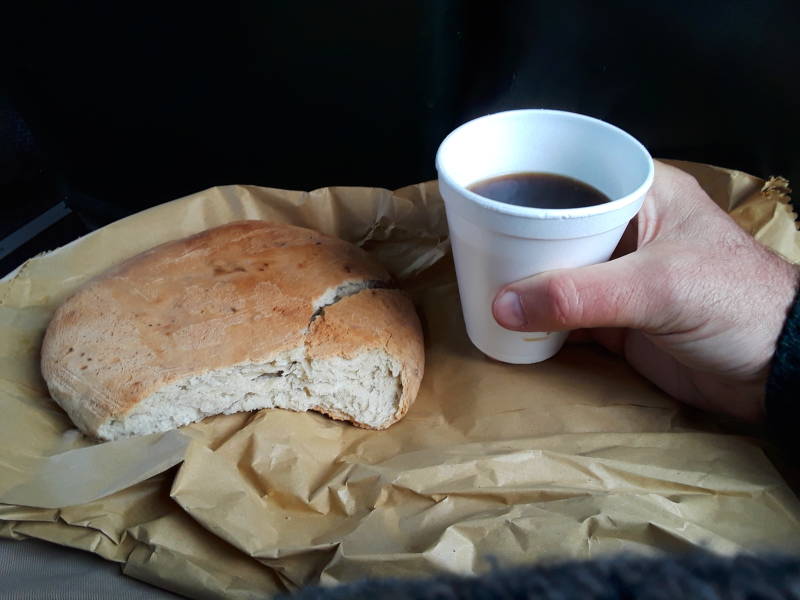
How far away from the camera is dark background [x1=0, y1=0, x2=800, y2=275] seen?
931 millimetres

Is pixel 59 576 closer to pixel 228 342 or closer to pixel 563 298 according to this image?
pixel 228 342

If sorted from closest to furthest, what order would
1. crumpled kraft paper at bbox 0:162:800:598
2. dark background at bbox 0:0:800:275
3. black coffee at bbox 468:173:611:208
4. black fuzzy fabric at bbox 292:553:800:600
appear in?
black fuzzy fabric at bbox 292:553:800:600
crumpled kraft paper at bbox 0:162:800:598
black coffee at bbox 468:173:611:208
dark background at bbox 0:0:800:275

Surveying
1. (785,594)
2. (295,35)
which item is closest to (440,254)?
(295,35)

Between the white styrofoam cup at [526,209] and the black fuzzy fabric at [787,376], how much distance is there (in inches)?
8.2

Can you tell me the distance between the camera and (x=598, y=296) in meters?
0.67

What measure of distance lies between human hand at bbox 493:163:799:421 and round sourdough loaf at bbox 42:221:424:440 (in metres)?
0.21

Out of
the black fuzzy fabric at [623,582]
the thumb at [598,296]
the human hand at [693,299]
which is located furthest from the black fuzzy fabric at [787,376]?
the black fuzzy fabric at [623,582]

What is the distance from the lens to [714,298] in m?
0.69

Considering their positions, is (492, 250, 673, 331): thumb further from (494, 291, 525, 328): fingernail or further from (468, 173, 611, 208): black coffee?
(468, 173, 611, 208): black coffee

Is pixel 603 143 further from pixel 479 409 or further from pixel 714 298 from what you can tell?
pixel 479 409

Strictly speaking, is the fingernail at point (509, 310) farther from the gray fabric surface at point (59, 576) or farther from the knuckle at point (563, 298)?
the gray fabric surface at point (59, 576)

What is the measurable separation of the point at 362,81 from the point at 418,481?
0.64m

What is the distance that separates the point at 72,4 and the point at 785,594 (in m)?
1.22

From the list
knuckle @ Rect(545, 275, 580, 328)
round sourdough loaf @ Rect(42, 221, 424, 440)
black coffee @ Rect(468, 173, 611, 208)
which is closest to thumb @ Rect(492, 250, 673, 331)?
knuckle @ Rect(545, 275, 580, 328)
